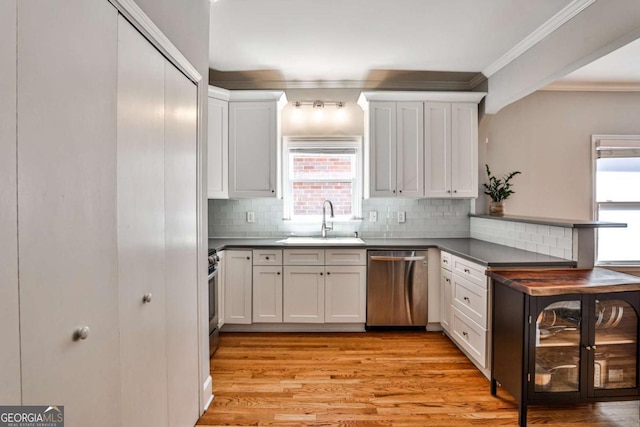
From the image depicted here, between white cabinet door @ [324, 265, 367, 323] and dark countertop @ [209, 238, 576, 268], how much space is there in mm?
267

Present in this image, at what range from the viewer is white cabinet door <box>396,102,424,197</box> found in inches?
147

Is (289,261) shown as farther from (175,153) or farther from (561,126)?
(561,126)

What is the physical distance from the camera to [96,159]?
1.09m

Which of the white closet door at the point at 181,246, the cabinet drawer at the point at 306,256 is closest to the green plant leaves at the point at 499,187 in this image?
the cabinet drawer at the point at 306,256

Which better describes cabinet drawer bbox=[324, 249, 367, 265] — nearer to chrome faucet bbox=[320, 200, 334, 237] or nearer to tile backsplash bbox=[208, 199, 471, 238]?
chrome faucet bbox=[320, 200, 334, 237]

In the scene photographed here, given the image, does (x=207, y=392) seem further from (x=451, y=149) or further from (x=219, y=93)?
(x=451, y=149)

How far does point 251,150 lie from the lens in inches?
144

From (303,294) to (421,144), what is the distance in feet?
6.88

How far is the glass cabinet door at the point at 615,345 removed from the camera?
6.37ft

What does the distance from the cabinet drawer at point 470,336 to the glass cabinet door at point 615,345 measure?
27.2 inches

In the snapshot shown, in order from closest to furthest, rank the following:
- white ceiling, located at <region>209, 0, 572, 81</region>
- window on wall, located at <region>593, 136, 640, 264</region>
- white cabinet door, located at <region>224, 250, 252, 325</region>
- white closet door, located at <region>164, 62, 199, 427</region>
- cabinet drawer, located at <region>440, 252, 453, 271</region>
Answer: white closet door, located at <region>164, 62, 199, 427</region>, white ceiling, located at <region>209, 0, 572, 81</region>, cabinet drawer, located at <region>440, 252, 453, 271</region>, white cabinet door, located at <region>224, 250, 252, 325</region>, window on wall, located at <region>593, 136, 640, 264</region>

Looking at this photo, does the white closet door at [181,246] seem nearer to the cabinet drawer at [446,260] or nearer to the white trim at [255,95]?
the white trim at [255,95]

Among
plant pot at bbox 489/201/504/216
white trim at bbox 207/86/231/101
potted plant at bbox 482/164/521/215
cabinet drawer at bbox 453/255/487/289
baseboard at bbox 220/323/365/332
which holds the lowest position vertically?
baseboard at bbox 220/323/365/332

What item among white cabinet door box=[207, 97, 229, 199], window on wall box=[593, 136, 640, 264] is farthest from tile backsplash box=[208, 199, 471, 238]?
window on wall box=[593, 136, 640, 264]
